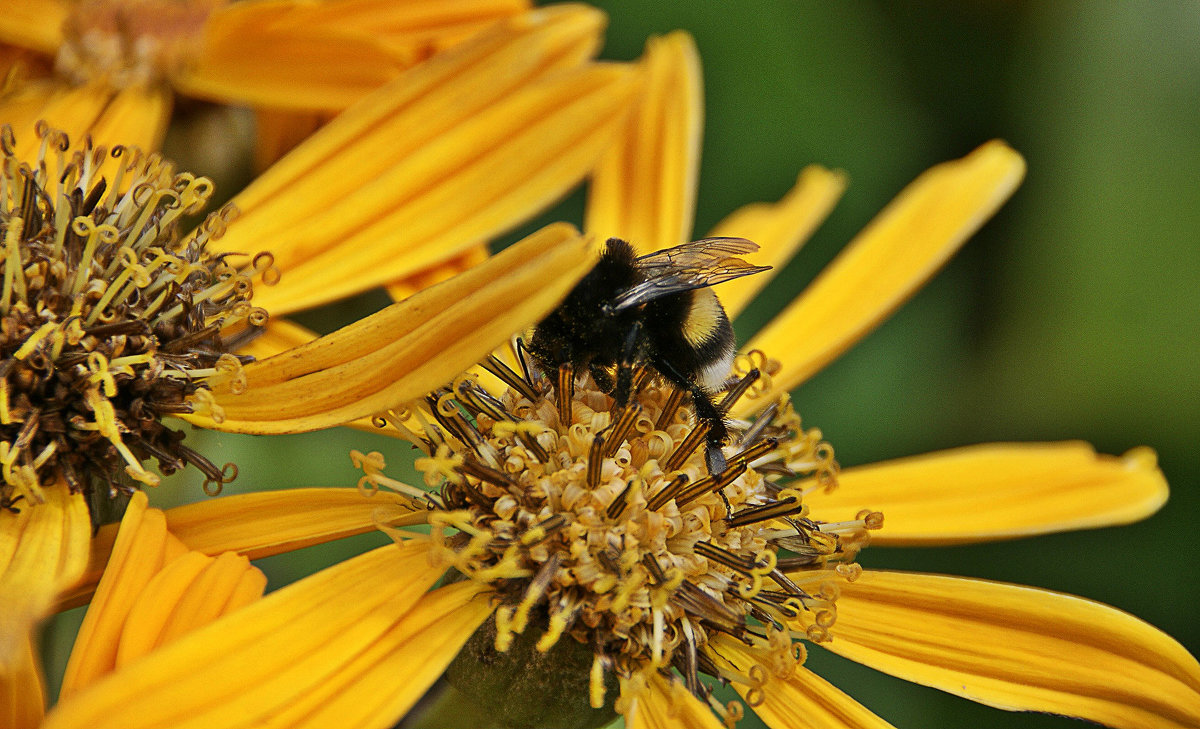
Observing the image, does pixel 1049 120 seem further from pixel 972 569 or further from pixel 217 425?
pixel 217 425

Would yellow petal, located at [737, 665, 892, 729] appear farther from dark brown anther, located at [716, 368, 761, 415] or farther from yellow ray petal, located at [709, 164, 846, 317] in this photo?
yellow ray petal, located at [709, 164, 846, 317]

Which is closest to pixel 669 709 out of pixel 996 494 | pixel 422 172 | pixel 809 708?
pixel 809 708

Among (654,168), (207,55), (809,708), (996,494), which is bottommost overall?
(809,708)

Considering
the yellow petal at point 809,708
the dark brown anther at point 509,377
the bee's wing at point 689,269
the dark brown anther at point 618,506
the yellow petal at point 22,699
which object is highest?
the bee's wing at point 689,269


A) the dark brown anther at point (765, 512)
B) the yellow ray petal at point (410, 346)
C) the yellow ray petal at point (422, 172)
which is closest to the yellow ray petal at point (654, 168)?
the yellow ray petal at point (422, 172)

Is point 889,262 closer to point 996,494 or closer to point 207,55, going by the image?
point 996,494

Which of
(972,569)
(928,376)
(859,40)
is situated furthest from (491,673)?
(859,40)

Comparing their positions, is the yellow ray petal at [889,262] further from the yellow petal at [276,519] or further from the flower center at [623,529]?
the yellow petal at [276,519]
